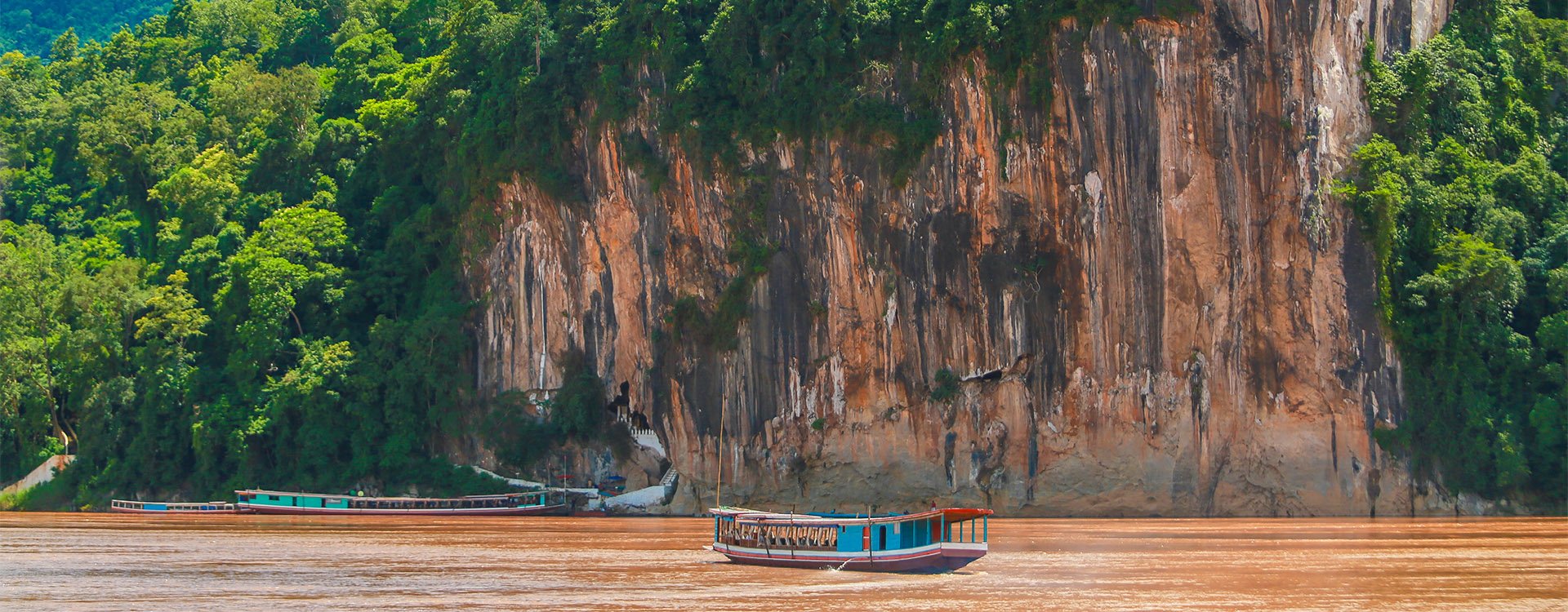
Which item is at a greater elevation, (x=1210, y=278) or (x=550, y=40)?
(x=550, y=40)

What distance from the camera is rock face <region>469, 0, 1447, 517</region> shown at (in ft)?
127

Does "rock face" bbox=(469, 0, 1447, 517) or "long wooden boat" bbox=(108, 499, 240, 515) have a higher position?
"rock face" bbox=(469, 0, 1447, 517)

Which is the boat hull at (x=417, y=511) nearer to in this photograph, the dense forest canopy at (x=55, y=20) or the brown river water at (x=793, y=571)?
the brown river water at (x=793, y=571)

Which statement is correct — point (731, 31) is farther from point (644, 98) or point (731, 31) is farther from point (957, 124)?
point (957, 124)

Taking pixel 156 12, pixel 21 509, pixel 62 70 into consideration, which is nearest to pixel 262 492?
pixel 21 509

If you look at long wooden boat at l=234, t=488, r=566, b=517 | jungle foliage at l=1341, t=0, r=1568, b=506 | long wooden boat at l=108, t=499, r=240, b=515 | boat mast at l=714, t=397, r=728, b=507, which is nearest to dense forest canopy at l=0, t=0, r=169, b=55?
long wooden boat at l=108, t=499, r=240, b=515

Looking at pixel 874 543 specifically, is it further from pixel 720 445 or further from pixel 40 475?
pixel 40 475

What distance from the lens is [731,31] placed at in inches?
1711

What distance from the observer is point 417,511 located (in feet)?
149

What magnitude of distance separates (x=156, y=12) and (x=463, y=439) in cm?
5382

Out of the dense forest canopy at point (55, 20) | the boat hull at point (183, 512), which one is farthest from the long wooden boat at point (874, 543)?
the dense forest canopy at point (55, 20)

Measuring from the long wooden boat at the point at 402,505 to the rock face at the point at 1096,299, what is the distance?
175 inches

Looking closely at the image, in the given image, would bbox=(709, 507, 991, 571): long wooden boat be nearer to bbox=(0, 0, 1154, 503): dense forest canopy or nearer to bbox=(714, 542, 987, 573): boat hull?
bbox=(714, 542, 987, 573): boat hull

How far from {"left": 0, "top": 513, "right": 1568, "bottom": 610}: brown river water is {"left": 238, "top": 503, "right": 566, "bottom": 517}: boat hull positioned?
7590 mm
